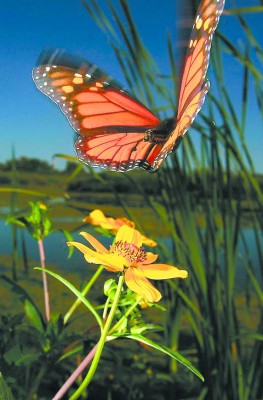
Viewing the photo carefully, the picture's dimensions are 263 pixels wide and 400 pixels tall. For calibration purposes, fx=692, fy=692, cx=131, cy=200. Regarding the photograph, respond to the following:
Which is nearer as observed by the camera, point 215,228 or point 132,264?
point 132,264

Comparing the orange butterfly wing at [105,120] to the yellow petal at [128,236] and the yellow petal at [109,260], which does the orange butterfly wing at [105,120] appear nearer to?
the yellow petal at [128,236]

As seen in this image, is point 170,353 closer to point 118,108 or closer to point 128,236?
point 128,236

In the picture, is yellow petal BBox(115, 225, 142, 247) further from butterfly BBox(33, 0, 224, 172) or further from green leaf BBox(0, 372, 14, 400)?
green leaf BBox(0, 372, 14, 400)

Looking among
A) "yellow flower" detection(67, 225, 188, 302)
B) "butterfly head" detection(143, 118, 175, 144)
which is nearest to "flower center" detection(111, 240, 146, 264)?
"yellow flower" detection(67, 225, 188, 302)

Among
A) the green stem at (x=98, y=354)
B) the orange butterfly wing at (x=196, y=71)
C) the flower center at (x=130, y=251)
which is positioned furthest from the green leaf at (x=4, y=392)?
the orange butterfly wing at (x=196, y=71)

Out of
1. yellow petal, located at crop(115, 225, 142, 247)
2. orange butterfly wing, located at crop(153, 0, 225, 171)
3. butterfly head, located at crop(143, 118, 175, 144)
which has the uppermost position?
orange butterfly wing, located at crop(153, 0, 225, 171)

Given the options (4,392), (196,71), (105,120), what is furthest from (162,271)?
(105,120)
